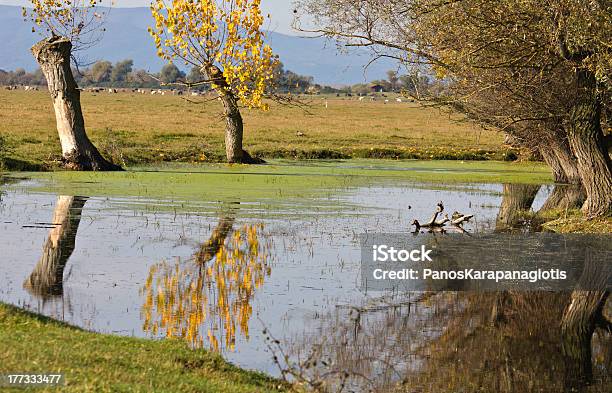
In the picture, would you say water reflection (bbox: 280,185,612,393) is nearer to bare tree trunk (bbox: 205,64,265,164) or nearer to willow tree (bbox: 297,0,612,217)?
willow tree (bbox: 297,0,612,217)

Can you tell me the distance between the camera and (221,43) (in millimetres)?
47156

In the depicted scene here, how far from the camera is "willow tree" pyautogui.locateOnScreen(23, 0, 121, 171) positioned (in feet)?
137

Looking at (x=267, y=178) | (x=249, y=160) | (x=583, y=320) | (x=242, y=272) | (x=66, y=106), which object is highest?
(x=66, y=106)

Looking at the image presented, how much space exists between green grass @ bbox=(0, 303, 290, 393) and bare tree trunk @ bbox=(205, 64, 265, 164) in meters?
34.2

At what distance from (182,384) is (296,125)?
79.6 metres

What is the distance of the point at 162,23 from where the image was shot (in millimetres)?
46312

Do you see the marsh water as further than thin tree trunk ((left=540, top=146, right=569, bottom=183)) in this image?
No

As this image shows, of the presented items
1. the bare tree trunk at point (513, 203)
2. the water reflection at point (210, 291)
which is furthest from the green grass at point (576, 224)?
the water reflection at point (210, 291)

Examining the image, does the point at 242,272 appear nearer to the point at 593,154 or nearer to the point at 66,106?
the point at 593,154

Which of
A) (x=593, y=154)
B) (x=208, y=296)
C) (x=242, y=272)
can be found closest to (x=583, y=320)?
(x=208, y=296)

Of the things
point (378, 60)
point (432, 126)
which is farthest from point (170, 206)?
point (432, 126)

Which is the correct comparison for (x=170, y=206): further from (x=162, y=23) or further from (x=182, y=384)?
(x=182, y=384)

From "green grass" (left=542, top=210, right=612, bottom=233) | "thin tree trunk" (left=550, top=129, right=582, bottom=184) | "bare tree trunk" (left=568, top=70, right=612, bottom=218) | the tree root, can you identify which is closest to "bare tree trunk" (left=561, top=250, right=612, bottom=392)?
"green grass" (left=542, top=210, right=612, bottom=233)

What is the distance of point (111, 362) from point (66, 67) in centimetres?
3263
